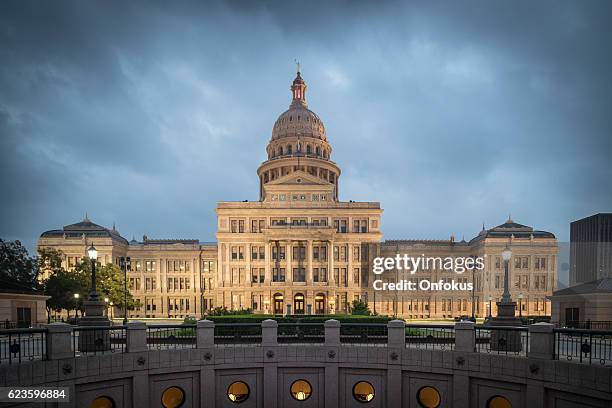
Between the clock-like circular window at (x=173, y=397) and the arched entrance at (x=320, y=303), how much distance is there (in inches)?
2050

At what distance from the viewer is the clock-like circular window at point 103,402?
15.2 m

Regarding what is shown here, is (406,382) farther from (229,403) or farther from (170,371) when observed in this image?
(170,371)

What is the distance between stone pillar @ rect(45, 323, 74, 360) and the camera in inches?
552

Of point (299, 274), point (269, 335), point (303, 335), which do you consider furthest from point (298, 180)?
point (269, 335)

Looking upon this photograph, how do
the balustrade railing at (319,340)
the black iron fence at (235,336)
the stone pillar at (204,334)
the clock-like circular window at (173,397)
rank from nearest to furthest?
1. the balustrade railing at (319,340)
2. the clock-like circular window at (173,397)
3. the stone pillar at (204,334)
4. the black iron fence at (235,336)

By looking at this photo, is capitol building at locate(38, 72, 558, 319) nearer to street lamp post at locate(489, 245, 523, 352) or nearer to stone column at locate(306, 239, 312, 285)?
stone column at locate(306, 239, 312, 285)

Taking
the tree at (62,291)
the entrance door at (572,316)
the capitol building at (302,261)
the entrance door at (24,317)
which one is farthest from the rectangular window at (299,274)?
the entrance door at (24,317)

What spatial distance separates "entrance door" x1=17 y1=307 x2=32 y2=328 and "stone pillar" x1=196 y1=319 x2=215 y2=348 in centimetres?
1960

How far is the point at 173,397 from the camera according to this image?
1681cm

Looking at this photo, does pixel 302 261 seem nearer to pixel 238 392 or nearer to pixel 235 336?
pixel 235 336

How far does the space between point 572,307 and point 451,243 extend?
1801 inches

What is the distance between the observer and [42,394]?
43.7 feet

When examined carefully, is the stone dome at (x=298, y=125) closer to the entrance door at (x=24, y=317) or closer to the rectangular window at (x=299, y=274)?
the rectangular window at (x=299, y=274)

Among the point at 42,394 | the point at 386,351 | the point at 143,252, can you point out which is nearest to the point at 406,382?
the point at 386,351
